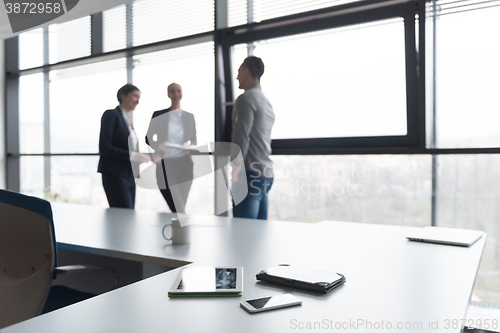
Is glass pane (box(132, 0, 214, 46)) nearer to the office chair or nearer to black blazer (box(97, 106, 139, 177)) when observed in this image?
black blazer (box(97, 106, 139, 177))

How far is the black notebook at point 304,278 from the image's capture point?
1.12 m

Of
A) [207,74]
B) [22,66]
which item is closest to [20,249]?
[207,74]

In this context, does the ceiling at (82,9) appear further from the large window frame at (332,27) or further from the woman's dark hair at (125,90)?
the large window frame at (332,27)

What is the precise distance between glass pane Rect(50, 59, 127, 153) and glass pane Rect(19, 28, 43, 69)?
1.29 ft

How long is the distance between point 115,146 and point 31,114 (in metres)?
3.48

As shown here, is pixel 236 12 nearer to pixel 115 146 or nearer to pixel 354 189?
pixel 115 146

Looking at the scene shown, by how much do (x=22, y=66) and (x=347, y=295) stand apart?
642 centimetres

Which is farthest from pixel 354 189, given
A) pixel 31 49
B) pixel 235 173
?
pixel 31 49

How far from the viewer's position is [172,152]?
116 inches

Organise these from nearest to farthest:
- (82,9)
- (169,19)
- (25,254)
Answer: (25,254), (82,9), (169,19)

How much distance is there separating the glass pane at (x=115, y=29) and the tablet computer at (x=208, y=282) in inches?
176

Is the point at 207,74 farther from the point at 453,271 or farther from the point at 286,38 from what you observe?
the point at 453,271

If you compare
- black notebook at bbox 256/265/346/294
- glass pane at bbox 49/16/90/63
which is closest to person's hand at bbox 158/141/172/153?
black notebook at bbox 256/265/346/294

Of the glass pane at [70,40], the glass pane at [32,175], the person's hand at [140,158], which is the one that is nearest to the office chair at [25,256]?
the person's hand at [140,158]
